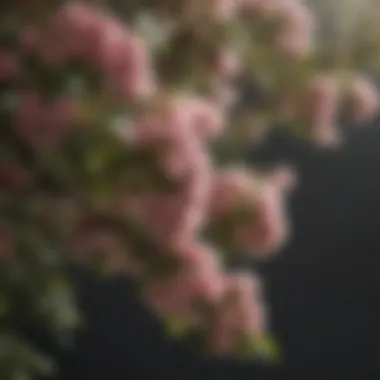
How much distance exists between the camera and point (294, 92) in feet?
3.60

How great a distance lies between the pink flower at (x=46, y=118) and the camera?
909 millimetres

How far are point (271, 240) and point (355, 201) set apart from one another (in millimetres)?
810

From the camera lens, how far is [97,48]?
0.90 meters

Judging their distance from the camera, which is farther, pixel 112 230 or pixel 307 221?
pixel 307 221

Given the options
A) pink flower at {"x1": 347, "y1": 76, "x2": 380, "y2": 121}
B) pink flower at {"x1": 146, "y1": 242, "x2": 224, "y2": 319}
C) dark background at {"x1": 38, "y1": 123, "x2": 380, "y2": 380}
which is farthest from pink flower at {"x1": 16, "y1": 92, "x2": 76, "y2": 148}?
dark background at {"x1": 38, "y1": 123, "x2": 380, "y2": 380}

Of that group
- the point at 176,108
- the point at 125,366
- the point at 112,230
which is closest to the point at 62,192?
the point at 112,230

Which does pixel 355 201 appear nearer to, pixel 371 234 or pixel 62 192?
pixel 371 234

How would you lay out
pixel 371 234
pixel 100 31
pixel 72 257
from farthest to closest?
pixel 371 234 → pixel 72 257 → pixel 100 31

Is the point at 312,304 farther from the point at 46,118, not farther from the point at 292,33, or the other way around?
the point at 46,118

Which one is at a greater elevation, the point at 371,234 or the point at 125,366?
the point at 371,234

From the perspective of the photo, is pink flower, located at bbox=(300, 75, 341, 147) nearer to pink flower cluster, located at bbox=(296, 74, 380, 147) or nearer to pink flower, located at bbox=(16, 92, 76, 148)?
pink flower cluster, located at bbox=(296, 74, 380, 147)

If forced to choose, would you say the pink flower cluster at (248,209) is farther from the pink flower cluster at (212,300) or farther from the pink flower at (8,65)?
the pink flower at (8,65)

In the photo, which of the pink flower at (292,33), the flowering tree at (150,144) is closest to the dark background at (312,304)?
the flowering tree at (150,144)

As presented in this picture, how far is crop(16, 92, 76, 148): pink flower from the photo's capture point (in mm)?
909
